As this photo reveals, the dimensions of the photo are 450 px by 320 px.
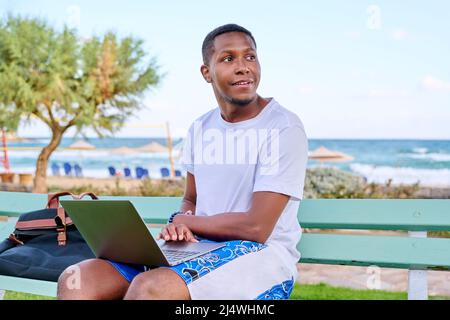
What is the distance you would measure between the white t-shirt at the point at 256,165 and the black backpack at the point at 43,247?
635 millimetres

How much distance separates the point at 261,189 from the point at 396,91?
1110 inches

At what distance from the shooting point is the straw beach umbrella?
2685cm

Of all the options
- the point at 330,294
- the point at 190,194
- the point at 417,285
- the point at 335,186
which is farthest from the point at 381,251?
the point at 335,186

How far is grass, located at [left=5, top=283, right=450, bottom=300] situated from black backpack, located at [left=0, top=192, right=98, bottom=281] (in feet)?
6.64

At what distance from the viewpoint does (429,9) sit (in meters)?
29.2

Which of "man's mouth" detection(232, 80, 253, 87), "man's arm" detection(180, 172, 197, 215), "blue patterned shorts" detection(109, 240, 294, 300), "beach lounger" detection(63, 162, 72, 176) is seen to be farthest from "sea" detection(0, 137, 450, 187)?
"blue patterned shorts" detection(109, 240, 294, 300)

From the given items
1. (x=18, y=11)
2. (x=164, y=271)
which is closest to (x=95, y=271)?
(x=164, y=271)

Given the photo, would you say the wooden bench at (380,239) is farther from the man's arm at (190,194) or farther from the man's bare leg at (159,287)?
the man's bare leg at (159,287)

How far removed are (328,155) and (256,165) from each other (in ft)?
85.3

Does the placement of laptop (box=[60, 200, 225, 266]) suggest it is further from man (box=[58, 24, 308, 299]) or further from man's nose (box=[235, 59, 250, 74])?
man's nose (box=[235, 59, 250, 74])

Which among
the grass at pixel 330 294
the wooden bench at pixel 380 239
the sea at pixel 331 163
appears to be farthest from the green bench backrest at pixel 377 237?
the sea at pixel 331 163

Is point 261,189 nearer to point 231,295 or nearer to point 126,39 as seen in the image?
point 231,295

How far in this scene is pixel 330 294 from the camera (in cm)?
465

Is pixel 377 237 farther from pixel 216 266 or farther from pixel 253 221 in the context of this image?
pixel 216 266
